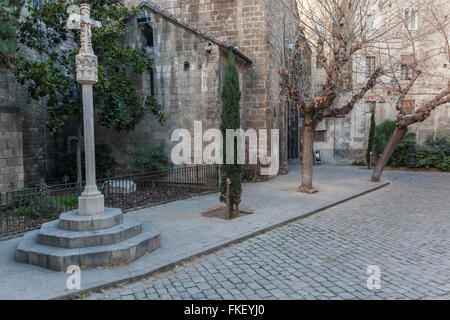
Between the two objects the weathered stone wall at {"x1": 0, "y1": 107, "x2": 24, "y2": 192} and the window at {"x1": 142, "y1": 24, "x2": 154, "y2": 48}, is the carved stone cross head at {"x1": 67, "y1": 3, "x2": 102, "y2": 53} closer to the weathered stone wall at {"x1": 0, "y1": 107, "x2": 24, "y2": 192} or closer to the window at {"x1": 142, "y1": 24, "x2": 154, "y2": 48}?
the weathered stone wall at {"x1": 0, "y1": 107, "x2": 24, "y2": 192}

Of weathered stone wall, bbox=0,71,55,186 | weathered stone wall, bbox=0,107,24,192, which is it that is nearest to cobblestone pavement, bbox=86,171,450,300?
weathered stone wall, bbox=0,107,24,192

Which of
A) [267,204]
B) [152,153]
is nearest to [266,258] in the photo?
[267,204]

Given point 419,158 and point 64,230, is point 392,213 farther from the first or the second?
point 419,158

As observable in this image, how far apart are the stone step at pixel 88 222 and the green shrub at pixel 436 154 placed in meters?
17.6

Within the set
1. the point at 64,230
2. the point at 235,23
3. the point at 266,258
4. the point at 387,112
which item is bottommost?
the point at 266,258

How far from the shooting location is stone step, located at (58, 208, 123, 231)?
5.87 m

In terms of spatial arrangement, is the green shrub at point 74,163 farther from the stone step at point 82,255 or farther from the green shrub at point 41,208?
the stone step at point 82,255

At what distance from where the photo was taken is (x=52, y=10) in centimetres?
1073

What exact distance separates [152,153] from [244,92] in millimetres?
5060

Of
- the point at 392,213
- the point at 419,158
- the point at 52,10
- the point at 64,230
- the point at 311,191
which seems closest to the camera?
the point at 64,230

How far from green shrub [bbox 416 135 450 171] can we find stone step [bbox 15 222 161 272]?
1749 cm

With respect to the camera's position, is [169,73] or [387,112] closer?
[169,73]

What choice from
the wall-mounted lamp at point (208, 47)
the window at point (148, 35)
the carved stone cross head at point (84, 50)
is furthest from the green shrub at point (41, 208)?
the window at point (148, 35)

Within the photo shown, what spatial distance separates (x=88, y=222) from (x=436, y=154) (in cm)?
1836
